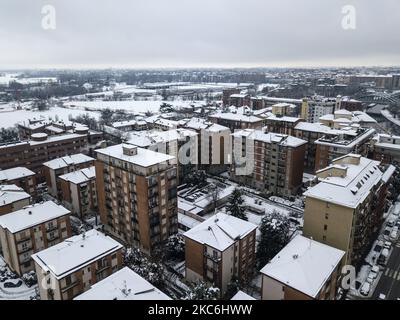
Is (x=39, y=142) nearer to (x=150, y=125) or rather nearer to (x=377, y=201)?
(x=150, y=125)

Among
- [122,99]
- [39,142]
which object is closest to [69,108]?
[122,99]

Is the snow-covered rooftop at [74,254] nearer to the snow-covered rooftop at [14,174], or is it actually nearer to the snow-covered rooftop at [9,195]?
the snow-covered rooftop at [9,195]

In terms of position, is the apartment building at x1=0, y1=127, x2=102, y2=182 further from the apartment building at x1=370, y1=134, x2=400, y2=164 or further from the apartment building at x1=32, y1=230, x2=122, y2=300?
the apartment building at x1=370, y1=134, x2=400, y2=164

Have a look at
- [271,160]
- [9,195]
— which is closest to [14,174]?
[9,195]

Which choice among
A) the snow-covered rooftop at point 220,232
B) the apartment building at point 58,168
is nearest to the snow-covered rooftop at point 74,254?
the snow-covered rooftop at point 220,232

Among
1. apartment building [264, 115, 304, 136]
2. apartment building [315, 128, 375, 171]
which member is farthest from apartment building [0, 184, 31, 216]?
apartment building [264, 115, 304, 136]
